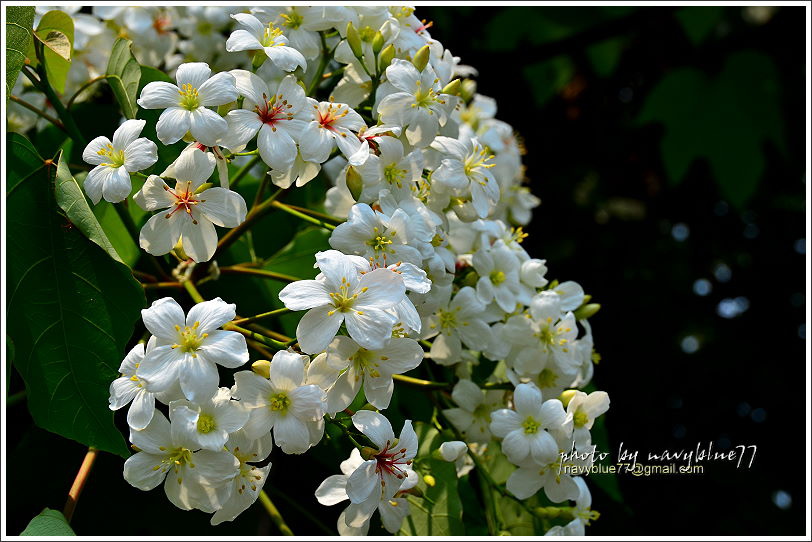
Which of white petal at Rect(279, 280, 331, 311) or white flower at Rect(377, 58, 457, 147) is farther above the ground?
white flower at Rect(377, 58, 457, 147)

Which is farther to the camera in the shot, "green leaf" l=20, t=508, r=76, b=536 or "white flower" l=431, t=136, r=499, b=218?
"white flower" l=431, t=136, r=499, b=218

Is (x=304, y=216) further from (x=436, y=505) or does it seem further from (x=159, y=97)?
(x=436, y=505)

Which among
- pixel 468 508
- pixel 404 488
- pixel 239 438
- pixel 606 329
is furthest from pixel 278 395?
pixel 606 329

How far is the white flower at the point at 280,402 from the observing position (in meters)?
0.67

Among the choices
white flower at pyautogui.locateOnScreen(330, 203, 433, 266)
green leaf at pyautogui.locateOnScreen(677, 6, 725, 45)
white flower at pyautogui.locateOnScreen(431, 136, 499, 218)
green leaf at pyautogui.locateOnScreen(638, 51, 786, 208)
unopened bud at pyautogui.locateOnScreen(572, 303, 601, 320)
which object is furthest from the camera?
green leaf at pyautogui.locateOnScreen(638, 51, 786, 208)

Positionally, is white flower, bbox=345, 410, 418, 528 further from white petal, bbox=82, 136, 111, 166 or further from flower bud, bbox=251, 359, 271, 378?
white petal, bbox=82, 136, 111, 166

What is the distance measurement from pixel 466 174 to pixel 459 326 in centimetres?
17

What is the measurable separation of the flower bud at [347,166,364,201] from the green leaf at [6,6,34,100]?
0.35m

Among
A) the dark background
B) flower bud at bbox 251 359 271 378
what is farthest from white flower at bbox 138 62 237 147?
the dark background

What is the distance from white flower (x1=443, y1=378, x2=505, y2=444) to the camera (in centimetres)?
90

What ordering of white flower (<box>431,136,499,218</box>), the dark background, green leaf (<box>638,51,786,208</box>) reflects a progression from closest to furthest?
1. white flower (<box>431,136,499,218</box>)
2. the dark background
3. green leaf (<box>638,51,786,208</box>)

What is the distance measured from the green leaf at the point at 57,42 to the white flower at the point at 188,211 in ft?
0.85

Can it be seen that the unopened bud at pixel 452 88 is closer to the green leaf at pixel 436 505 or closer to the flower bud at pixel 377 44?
the flower bud at pixel 377 44

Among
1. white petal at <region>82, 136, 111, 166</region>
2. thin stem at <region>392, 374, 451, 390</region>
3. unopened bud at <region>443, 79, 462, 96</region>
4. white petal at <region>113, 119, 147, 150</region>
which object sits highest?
unopened bud at <region>443, 79, 462, 96</region>
